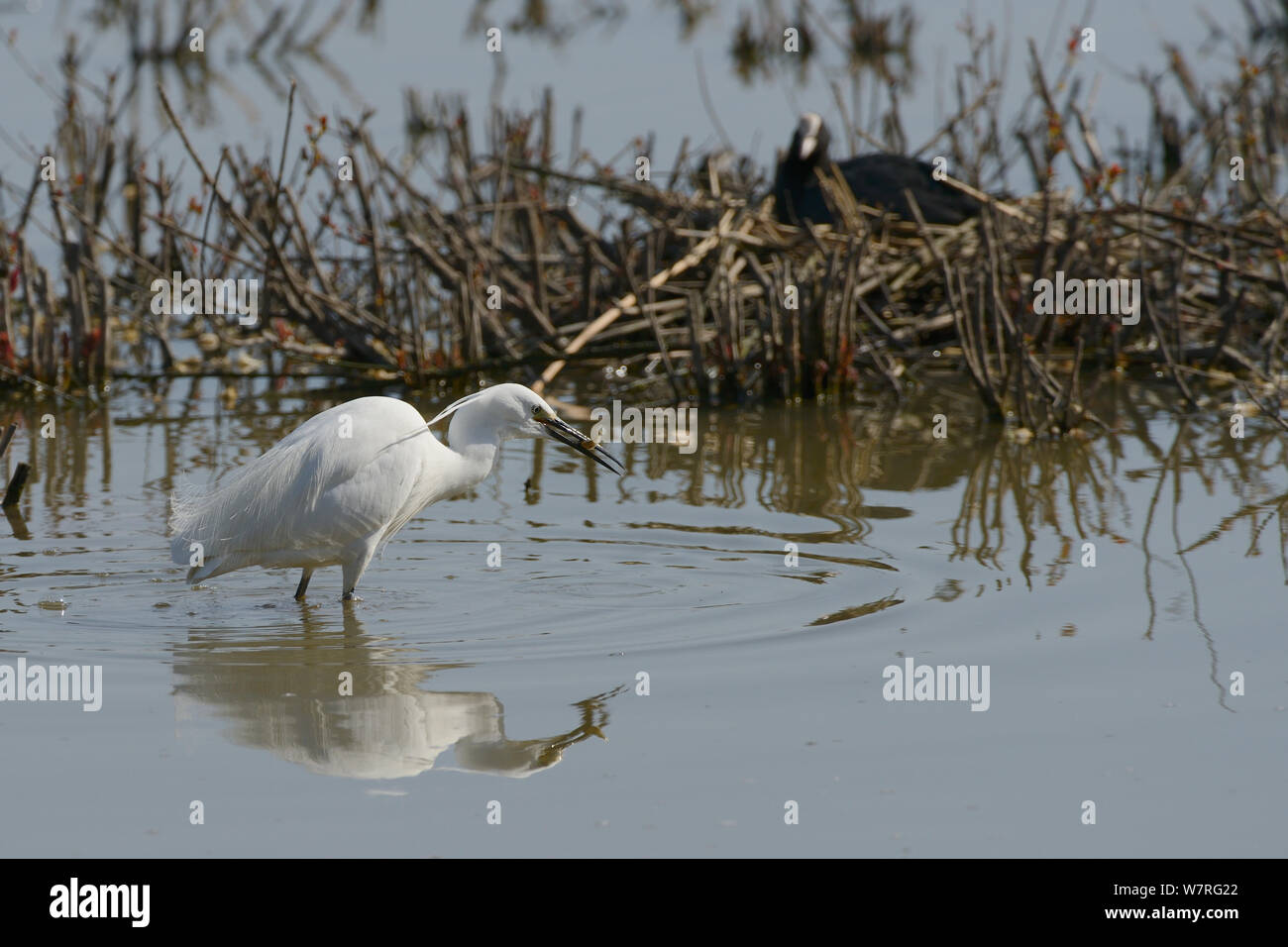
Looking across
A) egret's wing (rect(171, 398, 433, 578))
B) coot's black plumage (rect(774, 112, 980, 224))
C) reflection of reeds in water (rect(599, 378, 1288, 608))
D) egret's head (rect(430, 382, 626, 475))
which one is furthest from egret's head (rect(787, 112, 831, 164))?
egret's wing (rect(171, 398, 433, 578))

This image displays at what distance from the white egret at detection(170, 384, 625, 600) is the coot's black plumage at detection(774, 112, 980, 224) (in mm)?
4962

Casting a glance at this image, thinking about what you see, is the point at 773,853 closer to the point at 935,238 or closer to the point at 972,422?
the point at 972,422

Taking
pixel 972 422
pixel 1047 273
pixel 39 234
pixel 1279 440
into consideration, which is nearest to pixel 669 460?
pixel 972 422

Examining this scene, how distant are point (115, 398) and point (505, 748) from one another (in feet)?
20.5

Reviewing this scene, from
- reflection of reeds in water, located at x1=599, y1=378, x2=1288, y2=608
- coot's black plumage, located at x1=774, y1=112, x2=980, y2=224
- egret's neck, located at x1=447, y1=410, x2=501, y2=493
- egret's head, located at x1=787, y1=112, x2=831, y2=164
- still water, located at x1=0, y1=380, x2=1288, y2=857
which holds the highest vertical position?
egret's head, located at x1=787, y1=112, x2=831, y2=164

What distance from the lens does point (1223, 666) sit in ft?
16.8

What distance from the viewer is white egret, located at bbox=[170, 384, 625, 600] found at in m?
5.74

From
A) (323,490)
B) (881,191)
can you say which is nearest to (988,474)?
(881,191)

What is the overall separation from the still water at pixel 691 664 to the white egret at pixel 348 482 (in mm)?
249

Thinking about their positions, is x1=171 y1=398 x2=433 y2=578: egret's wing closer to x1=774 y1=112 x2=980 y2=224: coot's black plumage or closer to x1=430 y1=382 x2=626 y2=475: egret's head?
x1=430 y1=382 x2=626 y2=475: egret's head

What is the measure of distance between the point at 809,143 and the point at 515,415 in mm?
6205

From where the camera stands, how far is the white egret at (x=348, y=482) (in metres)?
5.74

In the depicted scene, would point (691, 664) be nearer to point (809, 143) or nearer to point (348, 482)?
point (348, 482)

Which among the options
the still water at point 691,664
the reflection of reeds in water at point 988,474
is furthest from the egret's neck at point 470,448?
the reflection of reeds in water at point 988,474
